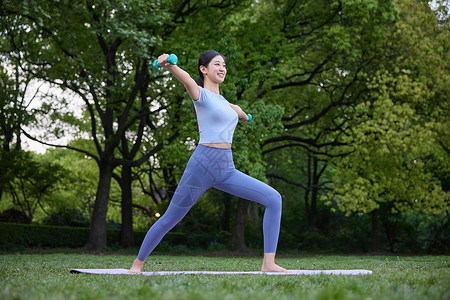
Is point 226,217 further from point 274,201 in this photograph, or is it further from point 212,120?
point 212,120

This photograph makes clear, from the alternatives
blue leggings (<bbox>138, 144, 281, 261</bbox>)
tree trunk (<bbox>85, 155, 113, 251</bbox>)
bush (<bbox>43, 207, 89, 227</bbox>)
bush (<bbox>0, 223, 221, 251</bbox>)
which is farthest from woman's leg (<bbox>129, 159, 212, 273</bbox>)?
bush (<bbox>43, 207, 89, 227</bbox>)

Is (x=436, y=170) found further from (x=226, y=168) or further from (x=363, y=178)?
(x=226, y=168)

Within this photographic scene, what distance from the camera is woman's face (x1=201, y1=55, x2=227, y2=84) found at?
19.0 feet

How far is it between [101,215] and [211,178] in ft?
45.2

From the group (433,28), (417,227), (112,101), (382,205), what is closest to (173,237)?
(112,101)

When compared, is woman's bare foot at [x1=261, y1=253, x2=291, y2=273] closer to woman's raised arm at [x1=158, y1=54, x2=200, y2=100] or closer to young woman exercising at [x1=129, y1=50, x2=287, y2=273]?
young woman exercising at [x1=129, y1=50, x2=287, y2=273]

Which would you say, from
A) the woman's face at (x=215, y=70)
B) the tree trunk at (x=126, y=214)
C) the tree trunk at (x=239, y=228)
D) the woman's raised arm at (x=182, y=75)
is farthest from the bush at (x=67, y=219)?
the woman's raised arm at (x=182, y=75)

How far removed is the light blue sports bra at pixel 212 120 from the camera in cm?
543

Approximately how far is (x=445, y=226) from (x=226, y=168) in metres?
18.9

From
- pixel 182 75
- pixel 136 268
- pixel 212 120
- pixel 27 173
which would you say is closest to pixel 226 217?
pixel 27 173

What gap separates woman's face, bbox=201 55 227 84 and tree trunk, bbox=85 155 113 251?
44.2 feet

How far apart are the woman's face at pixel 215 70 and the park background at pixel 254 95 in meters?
7.44

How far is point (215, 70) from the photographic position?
5777 mm

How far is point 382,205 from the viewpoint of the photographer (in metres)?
21.6
